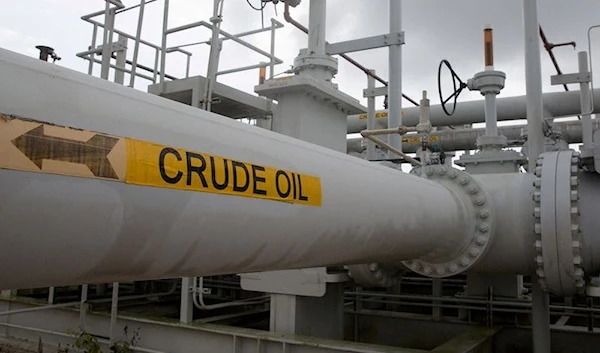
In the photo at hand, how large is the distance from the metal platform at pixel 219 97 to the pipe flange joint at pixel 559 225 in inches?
89.5

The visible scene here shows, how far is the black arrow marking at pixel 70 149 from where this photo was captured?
917 mm

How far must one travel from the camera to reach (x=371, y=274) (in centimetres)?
336

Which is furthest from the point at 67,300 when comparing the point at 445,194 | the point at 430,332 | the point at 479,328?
the point at 445,194

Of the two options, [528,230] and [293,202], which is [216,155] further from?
[528,230]

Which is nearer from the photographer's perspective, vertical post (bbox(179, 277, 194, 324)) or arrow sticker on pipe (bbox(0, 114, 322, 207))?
arrow sticker on pipe (bbox(0, 114, 322, 207))

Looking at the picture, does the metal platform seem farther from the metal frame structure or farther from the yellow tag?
the yellow tag

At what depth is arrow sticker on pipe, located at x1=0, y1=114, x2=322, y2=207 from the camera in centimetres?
91

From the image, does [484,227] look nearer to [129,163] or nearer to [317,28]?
[317,28]

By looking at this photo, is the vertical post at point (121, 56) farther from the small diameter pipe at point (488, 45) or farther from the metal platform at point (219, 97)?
the small diameter pipe at point (488, 45)

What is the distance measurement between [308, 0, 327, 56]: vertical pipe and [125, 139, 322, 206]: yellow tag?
7.83 ft

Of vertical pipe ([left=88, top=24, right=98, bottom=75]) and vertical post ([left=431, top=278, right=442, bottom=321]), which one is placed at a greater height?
vertical pipe ([left=88, top=24, right=98, bottom=75])

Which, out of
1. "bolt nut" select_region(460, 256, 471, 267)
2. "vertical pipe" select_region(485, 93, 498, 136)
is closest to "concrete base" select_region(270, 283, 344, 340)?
"bolt nut" select_region(460, 256, 471, 267)

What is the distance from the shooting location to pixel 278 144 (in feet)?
4.99

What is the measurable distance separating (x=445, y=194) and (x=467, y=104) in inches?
226
